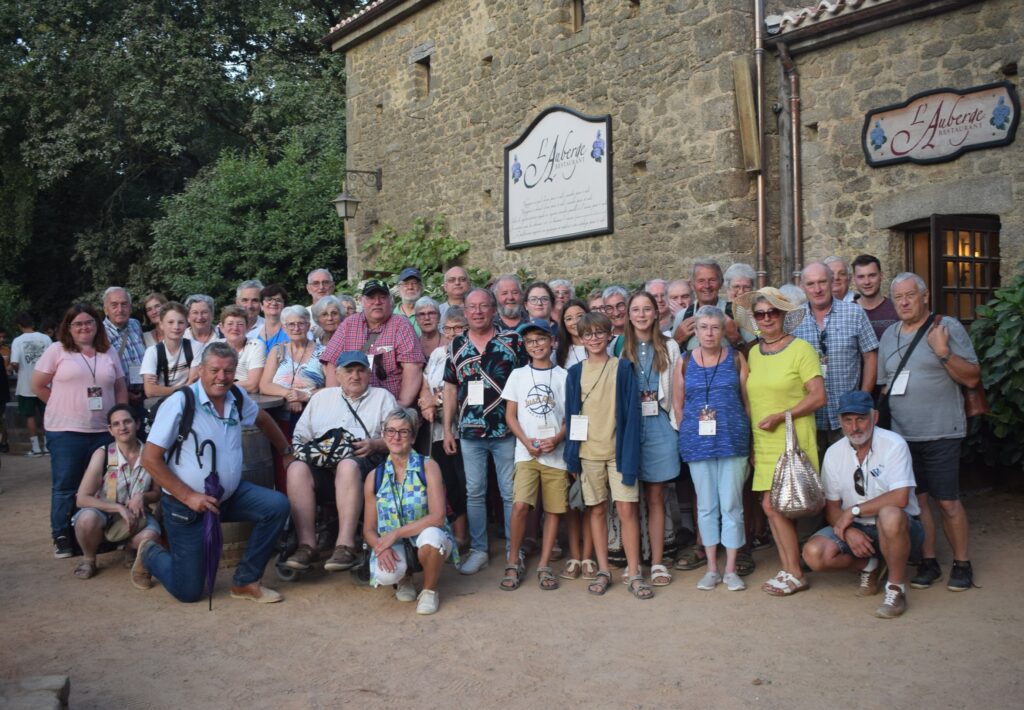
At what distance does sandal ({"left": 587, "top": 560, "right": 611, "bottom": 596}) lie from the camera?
5.10 m

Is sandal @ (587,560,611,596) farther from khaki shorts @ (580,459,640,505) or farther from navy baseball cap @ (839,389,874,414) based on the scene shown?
navy baseball cap @ (839,389,874,414)

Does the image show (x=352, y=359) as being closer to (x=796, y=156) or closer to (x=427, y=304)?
(x=427, y=304)

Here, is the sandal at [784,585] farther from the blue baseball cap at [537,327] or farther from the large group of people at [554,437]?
the blue baseball cap at [537,327]

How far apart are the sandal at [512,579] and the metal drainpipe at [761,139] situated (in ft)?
16.1

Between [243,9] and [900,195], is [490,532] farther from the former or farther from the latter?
[243,9]

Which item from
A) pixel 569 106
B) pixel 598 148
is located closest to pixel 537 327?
pixel 598 148

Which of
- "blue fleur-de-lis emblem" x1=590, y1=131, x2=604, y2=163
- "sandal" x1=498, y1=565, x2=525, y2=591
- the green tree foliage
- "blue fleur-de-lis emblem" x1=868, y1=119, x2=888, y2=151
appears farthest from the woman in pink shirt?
the green tree foliage

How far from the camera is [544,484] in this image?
5402 millimetres

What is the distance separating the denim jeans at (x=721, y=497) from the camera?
16.7 ft

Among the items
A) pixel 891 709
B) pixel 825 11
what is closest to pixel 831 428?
pixel 891 709

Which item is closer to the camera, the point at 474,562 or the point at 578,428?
the point at 578,428

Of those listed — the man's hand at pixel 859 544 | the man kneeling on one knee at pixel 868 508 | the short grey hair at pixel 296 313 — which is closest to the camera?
the man kneeling on one knee at pixel 868 508

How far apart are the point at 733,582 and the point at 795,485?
0.69m

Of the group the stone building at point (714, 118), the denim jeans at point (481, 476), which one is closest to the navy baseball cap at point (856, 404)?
the denim jeans at point (481, 476)
